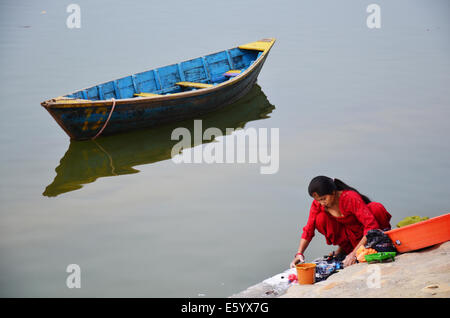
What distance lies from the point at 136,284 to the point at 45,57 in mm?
11642

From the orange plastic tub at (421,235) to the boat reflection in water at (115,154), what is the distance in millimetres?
4462

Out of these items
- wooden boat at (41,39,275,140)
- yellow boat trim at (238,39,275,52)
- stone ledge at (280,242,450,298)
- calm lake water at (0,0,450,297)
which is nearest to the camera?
stone ledge at (280,242,450,298)

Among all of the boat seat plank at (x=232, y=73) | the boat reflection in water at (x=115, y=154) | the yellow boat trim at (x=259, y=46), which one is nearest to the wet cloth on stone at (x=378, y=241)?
the boat reflection in water at (x=115, y=154)

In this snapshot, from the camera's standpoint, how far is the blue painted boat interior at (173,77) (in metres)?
9.25

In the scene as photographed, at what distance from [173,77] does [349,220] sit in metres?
7.11

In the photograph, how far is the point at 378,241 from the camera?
400 cm

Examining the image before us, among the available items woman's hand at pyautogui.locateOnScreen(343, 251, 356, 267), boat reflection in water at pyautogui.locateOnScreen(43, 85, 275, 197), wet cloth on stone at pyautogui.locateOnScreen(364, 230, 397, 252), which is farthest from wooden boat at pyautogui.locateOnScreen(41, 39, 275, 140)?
wet cloth on stone at pyautogui.locateOnScreen(364, 230, 397, 252)

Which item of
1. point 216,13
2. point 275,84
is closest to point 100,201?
point 275,84

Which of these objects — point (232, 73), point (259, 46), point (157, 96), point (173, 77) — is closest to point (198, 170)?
point (157, 96)

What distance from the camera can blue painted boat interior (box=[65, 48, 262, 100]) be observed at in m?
9.25

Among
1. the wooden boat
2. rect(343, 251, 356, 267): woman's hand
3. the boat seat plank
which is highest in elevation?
the boat seat plank

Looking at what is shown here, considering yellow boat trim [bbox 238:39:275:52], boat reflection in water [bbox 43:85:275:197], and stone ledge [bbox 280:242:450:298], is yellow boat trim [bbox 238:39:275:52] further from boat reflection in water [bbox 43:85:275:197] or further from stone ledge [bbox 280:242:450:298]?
stone ledge [bbox 280:242:450:298]

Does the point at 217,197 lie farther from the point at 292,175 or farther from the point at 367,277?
the point at 367,277

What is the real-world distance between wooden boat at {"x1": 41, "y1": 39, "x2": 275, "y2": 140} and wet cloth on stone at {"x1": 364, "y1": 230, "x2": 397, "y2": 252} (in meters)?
5.13
